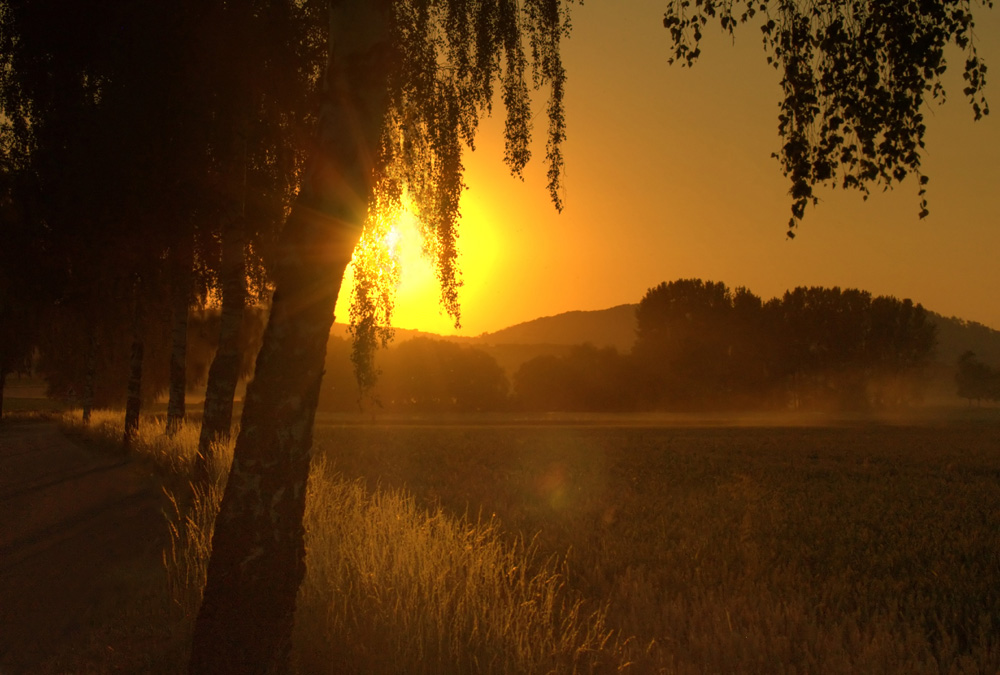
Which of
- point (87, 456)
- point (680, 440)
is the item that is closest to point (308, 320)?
point (87, 456)

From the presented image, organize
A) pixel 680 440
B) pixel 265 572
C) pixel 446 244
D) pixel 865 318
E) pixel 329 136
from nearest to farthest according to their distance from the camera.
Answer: pixel 265 572
pixel 329 136
pixel 446 244
pixel 680 440
pixel 865 318

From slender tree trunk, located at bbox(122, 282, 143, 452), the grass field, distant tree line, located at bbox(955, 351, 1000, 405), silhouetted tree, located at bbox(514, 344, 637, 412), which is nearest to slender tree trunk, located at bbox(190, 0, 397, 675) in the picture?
the grass field

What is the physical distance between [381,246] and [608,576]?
502 cm

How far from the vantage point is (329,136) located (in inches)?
176

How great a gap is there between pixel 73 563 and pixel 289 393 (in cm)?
536

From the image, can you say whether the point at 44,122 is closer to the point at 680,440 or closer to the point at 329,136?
the point at 329,136

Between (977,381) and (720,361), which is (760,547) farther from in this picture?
(977,381)

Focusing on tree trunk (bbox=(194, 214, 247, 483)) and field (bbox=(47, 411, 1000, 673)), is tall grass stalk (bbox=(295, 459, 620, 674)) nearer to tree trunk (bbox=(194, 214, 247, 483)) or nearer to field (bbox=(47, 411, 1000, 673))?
field (bbox=(47, 411, 1000, 673))

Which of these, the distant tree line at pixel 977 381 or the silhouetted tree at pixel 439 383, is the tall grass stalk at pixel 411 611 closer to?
the silhouetted tree at pixel 439 383

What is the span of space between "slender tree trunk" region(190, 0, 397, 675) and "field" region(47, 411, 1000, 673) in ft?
2.21

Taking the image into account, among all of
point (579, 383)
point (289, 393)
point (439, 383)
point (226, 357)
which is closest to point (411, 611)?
point (289, 393)

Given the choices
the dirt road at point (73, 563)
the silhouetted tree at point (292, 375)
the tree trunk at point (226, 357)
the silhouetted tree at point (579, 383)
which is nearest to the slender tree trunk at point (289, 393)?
the silhouetted tree at point (292, 375)

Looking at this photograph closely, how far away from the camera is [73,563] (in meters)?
7.67

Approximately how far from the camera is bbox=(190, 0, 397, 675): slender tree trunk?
4.15 meters
